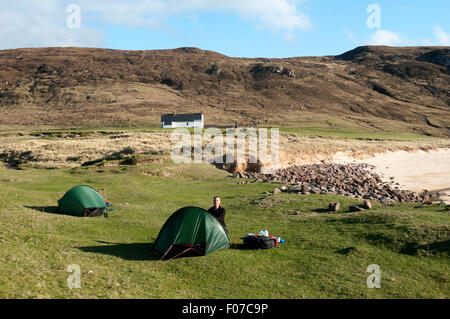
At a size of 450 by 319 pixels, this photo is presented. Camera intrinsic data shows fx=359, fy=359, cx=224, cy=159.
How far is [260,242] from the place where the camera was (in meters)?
16.2

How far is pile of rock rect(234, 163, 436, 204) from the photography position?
3069 cm

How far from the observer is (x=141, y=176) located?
39.7 metres

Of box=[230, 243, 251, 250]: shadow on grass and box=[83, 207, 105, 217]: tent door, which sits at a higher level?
box=[83, 207, 105, 217]: tent door

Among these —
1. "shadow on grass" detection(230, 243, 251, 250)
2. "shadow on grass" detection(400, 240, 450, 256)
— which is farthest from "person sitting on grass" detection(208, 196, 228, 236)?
"shadow on grass" detection(400, 240, 450, 256)

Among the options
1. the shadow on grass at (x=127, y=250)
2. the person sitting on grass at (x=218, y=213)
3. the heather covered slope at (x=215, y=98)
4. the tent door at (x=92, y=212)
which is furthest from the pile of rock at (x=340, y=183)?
the heather covered slope at (x=215, y=98)

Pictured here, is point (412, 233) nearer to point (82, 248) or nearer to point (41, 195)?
point (82, 248)

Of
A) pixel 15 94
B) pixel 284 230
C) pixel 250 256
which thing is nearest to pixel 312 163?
pixel 284 230

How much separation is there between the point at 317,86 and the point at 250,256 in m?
181

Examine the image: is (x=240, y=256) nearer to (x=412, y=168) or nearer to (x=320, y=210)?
(x=320, y=210)

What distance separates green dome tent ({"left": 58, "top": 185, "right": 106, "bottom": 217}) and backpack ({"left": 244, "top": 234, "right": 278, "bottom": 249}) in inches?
441

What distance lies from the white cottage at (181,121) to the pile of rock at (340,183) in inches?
2444

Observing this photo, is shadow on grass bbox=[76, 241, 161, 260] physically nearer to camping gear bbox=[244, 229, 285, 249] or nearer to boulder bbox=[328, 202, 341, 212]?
camping gear bbox=[244, 229, 285, 249]

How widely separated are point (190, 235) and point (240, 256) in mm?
2291
